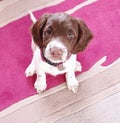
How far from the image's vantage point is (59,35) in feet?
5.49

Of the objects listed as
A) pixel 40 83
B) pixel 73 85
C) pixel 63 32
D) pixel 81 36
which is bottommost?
pixel 73 85

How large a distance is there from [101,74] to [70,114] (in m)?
0.33

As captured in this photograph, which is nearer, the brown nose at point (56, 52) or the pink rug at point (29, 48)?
the brown nose at point (56, 52)

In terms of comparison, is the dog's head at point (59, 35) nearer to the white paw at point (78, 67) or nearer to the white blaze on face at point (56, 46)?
the white blaze on face at point (56, 46)

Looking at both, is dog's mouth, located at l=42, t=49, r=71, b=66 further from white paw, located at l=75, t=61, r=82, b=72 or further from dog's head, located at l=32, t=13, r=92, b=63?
white paw, located at l=75, t=61, r=82, b=72

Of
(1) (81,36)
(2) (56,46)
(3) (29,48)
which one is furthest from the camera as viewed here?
(3) (29,48)

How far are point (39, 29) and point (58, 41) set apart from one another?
146mm

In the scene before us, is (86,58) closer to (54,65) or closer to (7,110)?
(54,65)

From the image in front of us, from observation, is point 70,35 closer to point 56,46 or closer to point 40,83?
point 56,46

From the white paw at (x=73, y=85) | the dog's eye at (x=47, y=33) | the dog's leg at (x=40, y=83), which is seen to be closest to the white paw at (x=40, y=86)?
the dog's leg at (x=40, y=83)

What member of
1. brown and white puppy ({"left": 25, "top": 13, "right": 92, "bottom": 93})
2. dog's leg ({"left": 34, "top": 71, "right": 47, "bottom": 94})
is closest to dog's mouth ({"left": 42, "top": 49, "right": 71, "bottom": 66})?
brown and white puppy ({"left": 25, "top": 13, "right": 92, "bottom": 93})

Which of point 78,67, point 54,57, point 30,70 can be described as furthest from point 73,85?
point 54,57

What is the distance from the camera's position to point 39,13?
2410 millimetres

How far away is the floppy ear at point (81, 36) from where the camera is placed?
5.74 feet
